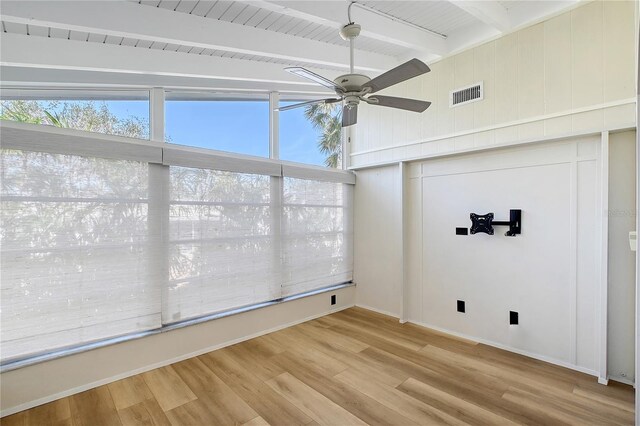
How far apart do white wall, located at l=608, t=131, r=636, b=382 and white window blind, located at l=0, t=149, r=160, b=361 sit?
13.2 feet

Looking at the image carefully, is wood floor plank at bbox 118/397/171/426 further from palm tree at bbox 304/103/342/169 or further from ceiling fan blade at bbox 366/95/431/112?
palm tree at bbox 304/103/342/169

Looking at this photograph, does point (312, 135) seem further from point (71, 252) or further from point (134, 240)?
point (71, 252)

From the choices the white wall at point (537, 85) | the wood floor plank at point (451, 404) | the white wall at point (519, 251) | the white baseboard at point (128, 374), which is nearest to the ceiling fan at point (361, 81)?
the white wall at point (537, 85)

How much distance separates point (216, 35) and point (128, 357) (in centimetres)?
296

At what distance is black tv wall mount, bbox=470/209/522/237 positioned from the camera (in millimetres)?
3104

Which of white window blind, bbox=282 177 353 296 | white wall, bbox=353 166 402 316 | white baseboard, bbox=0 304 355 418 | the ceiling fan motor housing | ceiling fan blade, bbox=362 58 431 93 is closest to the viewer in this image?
ceiling fan blade, bbox=362 58 431 93

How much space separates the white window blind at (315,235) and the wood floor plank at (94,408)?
199cm

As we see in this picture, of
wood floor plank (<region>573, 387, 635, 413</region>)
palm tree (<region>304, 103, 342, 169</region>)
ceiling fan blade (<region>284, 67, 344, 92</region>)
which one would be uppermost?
palm tree (<region>304, 103, 342, 169</region>)

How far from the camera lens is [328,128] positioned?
4.54 meters

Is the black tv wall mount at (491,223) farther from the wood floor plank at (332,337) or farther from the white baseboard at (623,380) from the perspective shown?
the wood floor plank at (332,337)

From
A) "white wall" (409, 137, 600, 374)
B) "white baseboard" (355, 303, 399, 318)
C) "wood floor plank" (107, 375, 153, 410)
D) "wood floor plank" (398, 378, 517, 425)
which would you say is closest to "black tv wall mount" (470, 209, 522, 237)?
"white wall" (409, 137, 600, 374)

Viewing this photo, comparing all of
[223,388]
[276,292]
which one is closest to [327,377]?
[223,388]

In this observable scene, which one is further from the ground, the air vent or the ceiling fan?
the air vent

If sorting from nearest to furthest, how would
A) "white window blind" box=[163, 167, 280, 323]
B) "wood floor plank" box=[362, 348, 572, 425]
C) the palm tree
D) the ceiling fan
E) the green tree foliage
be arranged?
the ceiling fan, "wood floor plank" box=[362, 348, 572, 425], the green tree foliage, "white window blind" box=[163, 167, 280, 323], the palm tree
